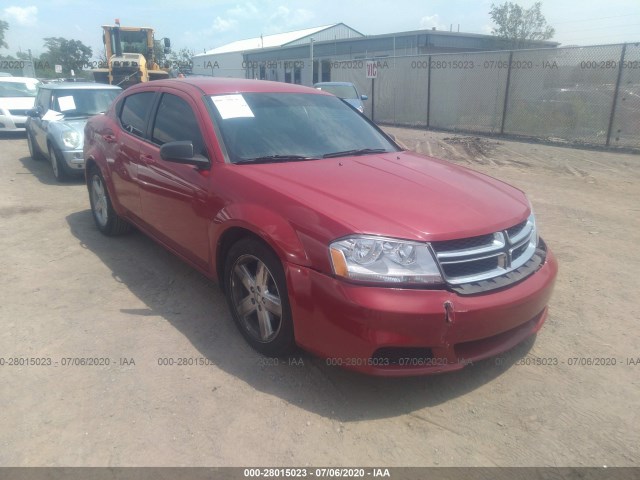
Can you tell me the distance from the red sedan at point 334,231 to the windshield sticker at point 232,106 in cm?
1

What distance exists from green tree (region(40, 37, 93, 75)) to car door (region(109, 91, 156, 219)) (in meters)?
61.3

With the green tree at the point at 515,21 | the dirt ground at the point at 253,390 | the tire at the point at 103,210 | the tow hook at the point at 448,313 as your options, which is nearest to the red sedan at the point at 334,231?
the tow hook at the point at 448,313

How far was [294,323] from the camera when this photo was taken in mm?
2822

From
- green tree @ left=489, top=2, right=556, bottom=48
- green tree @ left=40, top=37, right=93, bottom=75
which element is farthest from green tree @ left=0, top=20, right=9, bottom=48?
green tree @ left=489, top=2, right=556, bottom=48

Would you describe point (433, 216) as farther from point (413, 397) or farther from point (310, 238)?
point (413, 397)

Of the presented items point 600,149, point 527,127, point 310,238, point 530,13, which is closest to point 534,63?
point 527,127

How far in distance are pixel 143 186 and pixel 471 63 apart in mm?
13207

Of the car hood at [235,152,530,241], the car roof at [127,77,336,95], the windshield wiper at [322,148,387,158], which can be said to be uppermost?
the car roof at [127,77,336,95]

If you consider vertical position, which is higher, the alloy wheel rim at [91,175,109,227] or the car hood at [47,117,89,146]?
the car hood at [47,117,89,146]

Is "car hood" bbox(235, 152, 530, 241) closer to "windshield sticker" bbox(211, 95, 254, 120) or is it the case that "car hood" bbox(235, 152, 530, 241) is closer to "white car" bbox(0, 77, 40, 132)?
"windshield sticker" bbox(211, 95, 254, 120)

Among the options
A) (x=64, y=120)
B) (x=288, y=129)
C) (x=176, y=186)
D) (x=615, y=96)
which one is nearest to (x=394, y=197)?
(x=288, y=129)

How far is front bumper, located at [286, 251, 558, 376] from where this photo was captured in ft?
8.27

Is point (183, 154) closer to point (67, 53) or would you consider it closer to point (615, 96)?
point (615, 96)

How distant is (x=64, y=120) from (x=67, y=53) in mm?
64544
